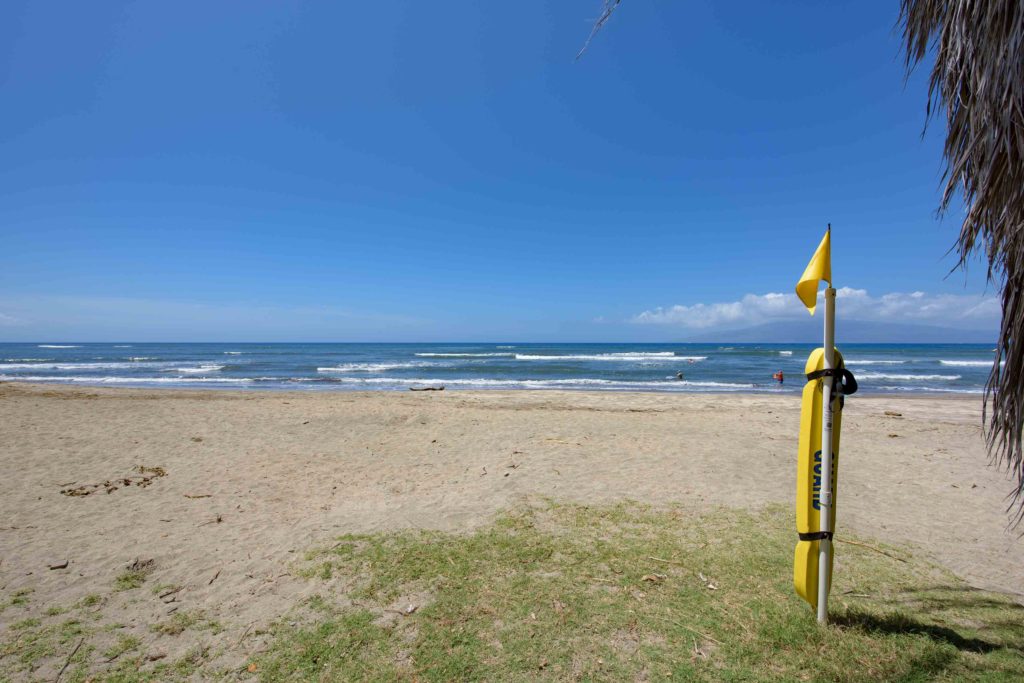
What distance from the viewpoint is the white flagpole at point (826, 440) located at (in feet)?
8.86

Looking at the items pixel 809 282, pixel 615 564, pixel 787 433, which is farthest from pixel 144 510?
pixel 787 433

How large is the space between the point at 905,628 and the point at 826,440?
4.54ft

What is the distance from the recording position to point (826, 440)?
274 cm

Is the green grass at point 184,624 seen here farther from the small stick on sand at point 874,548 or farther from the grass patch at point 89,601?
the small stick on sand at point 874,548

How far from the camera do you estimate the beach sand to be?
3.75 m

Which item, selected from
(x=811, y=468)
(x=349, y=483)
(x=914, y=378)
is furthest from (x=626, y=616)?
(x=914, y=378)

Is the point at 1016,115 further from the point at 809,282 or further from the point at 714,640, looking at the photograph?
the point at 714,640

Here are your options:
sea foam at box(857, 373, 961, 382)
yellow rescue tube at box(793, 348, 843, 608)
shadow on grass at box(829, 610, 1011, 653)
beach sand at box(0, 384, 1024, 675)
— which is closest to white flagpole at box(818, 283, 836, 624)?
yellow rescue tube at box(793, 348, 843, 608)

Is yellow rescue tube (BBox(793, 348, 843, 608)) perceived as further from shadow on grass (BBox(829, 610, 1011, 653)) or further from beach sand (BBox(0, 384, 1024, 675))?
beach sand (BBox(0, 384, 1024, 675))

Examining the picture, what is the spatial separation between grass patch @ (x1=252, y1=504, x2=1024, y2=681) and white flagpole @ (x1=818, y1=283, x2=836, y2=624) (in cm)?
48

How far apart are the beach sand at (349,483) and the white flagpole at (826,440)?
6.27 ft

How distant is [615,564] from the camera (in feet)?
12.6

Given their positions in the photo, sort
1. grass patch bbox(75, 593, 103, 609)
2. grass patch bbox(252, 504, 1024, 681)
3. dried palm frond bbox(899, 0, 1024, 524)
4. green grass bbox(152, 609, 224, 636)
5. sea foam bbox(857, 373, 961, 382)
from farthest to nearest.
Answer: sea foam bbox(857, 373, 961, 382), grass patch bbox(75, 593, 103, 609), green grass bbox(152, 609, 224, 636), grass patch bbox(252, 504, 1024, 681), dried palm frond bbox(899, 0, 1024, 524)

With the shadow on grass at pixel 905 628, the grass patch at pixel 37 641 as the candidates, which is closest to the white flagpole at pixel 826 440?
the shadow on grass at pixel 905 628
